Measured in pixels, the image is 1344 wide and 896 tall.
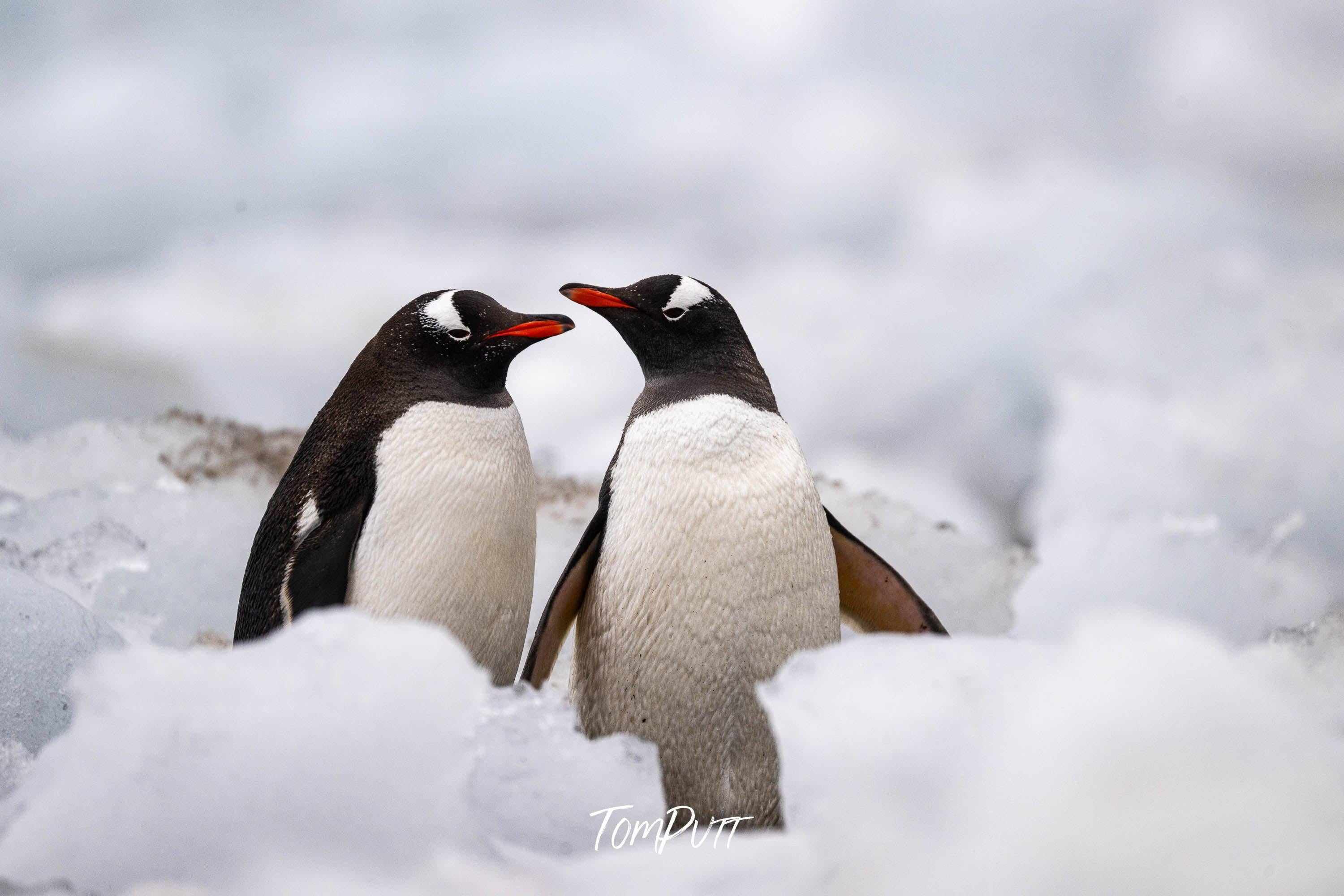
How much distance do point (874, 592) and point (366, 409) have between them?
85 cm

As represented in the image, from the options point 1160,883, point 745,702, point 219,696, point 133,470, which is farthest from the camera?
point 133,470

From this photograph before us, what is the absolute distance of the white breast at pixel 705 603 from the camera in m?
1.41

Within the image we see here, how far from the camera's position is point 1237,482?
3.71 meters

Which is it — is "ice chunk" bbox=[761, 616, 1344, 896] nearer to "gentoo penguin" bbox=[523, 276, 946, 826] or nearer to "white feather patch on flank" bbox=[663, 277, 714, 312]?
"gentoo penguin" bbox=[523, 276, 946, 826]

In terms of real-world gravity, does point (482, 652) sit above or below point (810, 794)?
below

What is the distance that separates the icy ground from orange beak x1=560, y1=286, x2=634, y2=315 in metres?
0.66

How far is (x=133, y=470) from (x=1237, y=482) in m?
3.62

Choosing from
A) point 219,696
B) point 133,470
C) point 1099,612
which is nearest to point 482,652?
point 219,696

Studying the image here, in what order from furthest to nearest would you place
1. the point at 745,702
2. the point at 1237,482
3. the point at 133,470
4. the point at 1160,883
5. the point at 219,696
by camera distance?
the point at 1237,482
the point at 133,470
the point at 745,702
the point at 219,696
the point at 1160,883

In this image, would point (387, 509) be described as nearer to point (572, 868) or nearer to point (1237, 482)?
point (572, 868)

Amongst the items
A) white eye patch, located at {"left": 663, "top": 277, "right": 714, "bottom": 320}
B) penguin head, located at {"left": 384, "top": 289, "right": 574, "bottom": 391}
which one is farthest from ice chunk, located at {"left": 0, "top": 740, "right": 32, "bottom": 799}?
white eye patch, located at {"left": 663, "top": 277, "right": 714, "bottom": 320}

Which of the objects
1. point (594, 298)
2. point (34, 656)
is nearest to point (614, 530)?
point (594, 298)

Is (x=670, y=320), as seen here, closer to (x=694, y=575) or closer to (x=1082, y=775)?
(x=694, y=575)

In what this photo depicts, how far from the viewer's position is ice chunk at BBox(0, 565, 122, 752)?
1357mm
